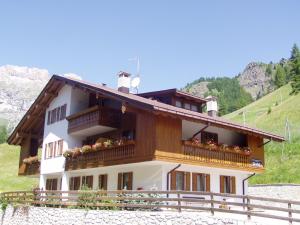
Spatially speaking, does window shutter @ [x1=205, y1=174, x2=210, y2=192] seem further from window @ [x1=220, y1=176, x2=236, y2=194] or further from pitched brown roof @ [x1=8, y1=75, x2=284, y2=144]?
pitched brown roof @ [x1=8, y1=75, x2=284, y2=144]

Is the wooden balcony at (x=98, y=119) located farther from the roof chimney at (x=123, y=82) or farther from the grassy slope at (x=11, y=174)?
the grassy slope at (x=11, y=174)

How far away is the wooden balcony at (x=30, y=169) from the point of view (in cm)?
3361

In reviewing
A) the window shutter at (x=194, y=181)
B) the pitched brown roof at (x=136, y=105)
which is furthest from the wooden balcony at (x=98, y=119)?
the window shutter at (x=194, y=181)

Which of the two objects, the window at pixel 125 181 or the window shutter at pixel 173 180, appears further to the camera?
the window at pixel 125 181

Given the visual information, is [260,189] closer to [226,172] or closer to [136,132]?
[226,172]

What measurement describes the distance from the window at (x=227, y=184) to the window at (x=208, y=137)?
247cm

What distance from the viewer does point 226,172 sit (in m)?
26.6

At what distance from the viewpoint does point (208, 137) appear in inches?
1049

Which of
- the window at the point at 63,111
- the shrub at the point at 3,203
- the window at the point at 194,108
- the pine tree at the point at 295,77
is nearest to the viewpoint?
the shrub at the point at 3,203

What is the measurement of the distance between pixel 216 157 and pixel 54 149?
12578 mm

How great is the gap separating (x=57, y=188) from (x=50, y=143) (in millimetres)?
3449

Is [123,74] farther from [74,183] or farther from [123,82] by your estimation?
[74,183]

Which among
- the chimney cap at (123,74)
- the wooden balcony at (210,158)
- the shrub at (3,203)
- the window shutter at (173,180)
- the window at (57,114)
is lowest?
the shrub at (3,203)

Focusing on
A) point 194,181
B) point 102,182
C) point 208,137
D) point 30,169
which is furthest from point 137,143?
point 30,169
